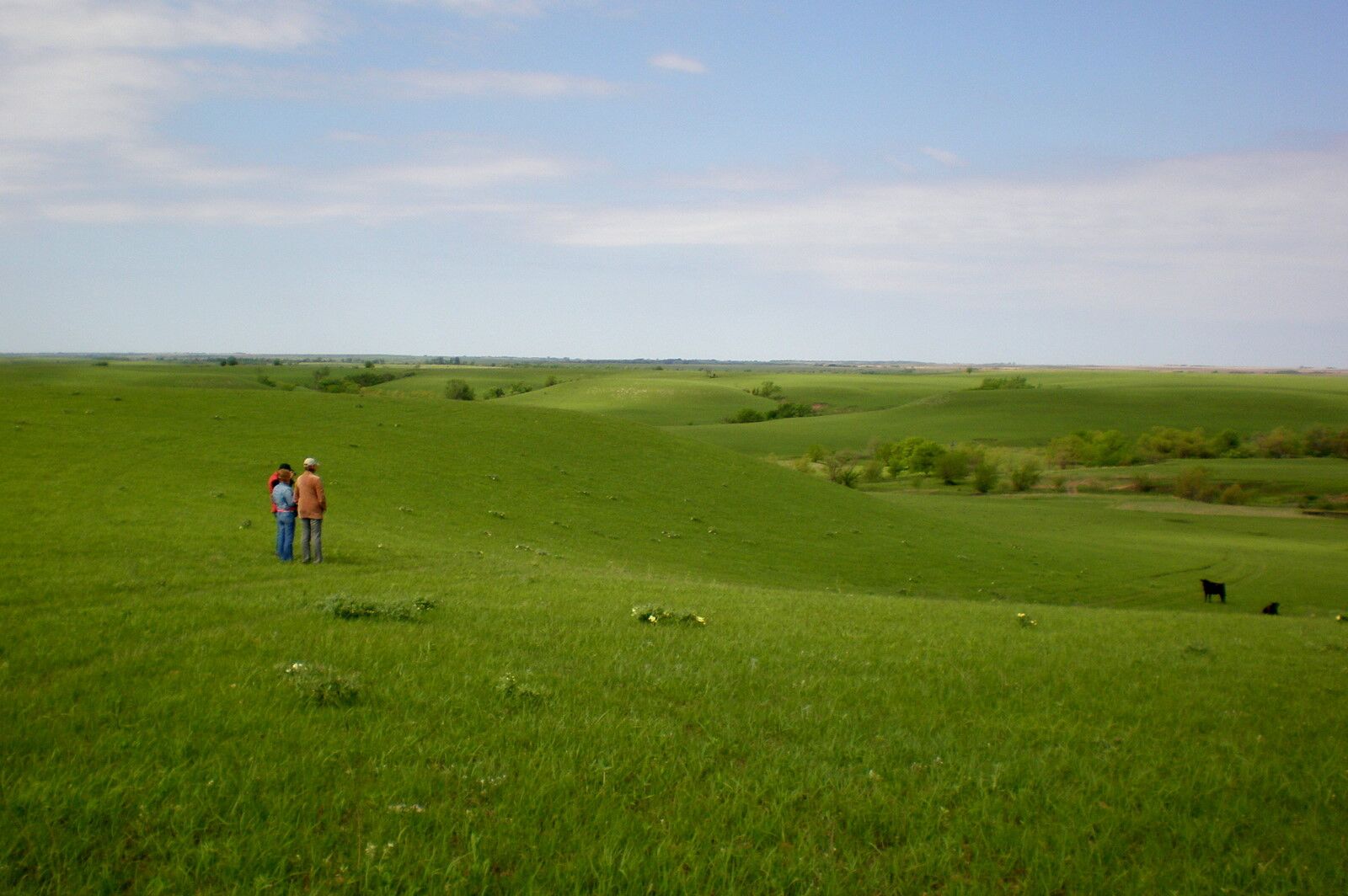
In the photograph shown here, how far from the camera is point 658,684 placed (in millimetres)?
10172

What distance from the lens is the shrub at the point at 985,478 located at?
102938mm

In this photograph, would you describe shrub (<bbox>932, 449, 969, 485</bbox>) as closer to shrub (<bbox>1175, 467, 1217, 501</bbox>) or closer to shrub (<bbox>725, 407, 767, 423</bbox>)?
shrub (<bbox>1175, 467, 1217, 501</bbox>)

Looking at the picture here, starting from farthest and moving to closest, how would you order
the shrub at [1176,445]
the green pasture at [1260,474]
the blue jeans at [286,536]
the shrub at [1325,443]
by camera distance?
1. the shrub at [1176,445]
2. the shrub at [1325,443]
3. the green pasture at [1260,474]
4. the blue jeans at [286,536]

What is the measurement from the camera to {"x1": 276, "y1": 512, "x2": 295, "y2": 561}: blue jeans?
70.9ft

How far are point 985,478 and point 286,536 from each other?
Answer: 9380 cm

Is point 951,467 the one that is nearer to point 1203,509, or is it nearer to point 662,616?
point 1203,509

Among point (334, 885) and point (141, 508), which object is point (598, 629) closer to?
point (334, 885)

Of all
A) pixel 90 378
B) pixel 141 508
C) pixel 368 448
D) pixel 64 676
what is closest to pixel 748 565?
pixel 368 448

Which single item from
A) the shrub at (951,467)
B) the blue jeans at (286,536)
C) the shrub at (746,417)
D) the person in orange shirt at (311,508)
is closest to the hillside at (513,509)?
the blue jeans at (286,536)

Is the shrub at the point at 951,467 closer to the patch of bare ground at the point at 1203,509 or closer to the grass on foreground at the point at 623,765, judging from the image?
the patch of bare ground at the point at 1203,509

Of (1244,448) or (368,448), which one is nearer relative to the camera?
(368,448)

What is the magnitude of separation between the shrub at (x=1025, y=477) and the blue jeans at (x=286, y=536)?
96.7 m

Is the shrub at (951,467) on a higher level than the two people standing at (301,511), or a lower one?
lower

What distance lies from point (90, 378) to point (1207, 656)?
415 ft
